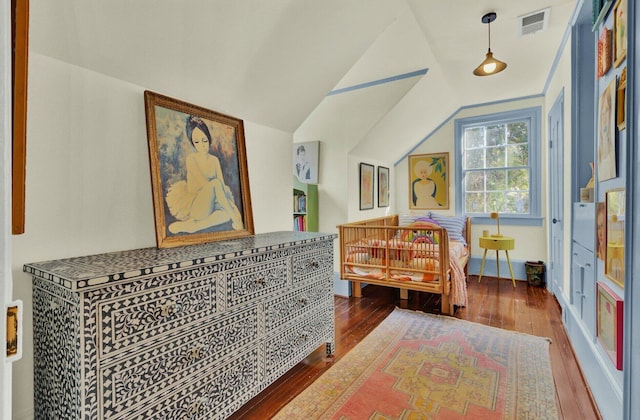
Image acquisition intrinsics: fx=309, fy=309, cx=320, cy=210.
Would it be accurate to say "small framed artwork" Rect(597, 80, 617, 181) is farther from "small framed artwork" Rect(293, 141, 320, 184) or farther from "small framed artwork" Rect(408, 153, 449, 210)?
"small framed artwork" Rect(408, 153, 449, 210)

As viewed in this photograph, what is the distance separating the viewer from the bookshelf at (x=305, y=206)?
3818 mm

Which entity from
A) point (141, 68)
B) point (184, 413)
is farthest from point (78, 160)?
point (184, 413)

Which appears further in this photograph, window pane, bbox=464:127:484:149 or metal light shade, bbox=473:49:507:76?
window pane, bbox=464:127:484:149

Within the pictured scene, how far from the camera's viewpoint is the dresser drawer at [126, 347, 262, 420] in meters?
1.29

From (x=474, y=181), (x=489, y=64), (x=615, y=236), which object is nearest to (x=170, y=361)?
(x=615, y=236)

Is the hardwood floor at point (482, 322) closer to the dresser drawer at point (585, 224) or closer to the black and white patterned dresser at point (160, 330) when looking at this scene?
the black and white patterned dresser at point (160, 330)

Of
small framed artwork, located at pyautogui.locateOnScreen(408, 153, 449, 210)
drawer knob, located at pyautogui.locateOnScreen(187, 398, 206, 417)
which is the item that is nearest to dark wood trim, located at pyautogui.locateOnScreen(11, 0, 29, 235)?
drawer knob, located at pyautogui.locateOnScreen(187, 398, 206, 417)

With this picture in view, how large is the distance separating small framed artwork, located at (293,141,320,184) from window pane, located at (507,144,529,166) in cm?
291

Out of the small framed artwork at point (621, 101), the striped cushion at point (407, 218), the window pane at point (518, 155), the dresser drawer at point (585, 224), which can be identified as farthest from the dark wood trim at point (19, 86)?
the window pane at point (518, 155)

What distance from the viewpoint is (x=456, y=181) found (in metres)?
4.93

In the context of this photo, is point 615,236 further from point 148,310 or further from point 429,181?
point 429,181

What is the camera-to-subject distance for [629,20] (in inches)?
50.4

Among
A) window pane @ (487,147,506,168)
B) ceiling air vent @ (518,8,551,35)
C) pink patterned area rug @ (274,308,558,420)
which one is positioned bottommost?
pink patterned area rug @ (274,308,558,420)

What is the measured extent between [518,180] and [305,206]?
10.5 ft
